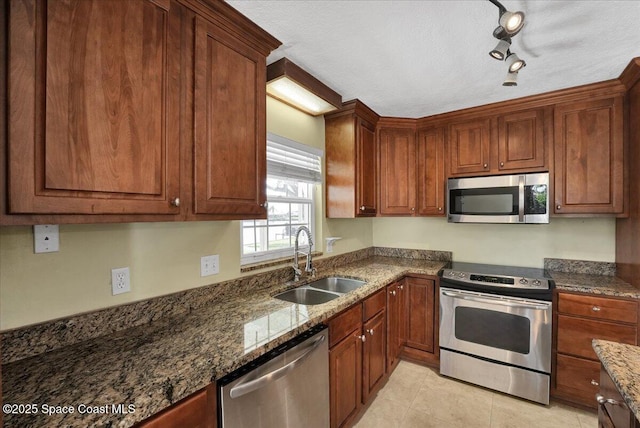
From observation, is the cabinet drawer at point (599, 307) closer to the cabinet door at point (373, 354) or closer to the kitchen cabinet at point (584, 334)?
the kitchen cabinet at point (584, 334)

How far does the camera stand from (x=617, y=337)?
1.95m

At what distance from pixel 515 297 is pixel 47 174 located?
2.85 metres

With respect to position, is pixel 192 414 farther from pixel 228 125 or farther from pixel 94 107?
pixel 228 125

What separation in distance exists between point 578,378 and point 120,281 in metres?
3.07

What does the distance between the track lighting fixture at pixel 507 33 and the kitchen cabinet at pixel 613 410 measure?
1.43 metres

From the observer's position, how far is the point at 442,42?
1.61 meters

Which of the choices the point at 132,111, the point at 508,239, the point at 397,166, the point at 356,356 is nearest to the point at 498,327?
the point at 508,239

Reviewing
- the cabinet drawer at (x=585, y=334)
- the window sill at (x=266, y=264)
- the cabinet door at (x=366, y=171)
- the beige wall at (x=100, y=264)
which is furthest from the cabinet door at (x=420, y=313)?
the beige wall at (x=100, y=264)

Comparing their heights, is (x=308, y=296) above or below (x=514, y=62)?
below

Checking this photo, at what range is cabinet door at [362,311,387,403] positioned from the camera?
2.02m

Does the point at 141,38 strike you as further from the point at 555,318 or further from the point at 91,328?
the point at 555,318

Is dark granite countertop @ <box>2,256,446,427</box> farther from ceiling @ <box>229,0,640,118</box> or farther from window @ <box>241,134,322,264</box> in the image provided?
ceiling @ <box>229,0,640,118</box>

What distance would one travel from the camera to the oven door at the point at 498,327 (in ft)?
7.02

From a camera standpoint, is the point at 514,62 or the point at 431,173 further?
the point at 431,173
